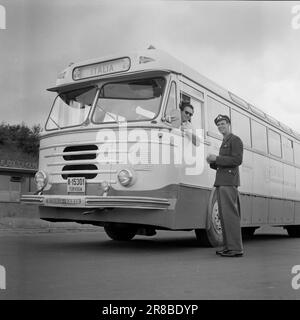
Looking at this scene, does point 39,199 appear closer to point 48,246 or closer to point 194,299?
point 48,246

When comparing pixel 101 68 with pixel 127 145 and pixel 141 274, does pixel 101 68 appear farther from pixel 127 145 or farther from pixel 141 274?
pixel 141 274

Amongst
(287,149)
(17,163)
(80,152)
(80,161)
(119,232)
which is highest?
(17,163)

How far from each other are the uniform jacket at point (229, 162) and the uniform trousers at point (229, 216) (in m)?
0.11

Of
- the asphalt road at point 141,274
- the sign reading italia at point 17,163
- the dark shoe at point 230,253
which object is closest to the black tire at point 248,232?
the asphalt road at point 141,274

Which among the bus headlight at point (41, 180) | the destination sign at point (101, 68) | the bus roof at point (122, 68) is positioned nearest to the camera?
the bus roof at point (122, 68)

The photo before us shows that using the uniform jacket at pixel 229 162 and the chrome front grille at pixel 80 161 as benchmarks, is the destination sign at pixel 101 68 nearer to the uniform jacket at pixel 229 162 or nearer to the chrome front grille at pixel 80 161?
the chrome front grille at pixel 80 161

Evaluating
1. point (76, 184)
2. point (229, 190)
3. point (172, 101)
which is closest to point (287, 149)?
point (172, 101)

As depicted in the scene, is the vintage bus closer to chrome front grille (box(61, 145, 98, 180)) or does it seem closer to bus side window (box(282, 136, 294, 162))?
chrome front grille (box(61, 145, 98, 180))

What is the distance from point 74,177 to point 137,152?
3.88 feet

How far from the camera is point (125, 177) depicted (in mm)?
8539

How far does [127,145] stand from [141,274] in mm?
2767

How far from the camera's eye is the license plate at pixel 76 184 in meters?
8.86

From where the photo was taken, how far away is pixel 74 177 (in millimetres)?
8977

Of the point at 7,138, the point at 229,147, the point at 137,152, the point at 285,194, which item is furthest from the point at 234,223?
the point at 7,138
